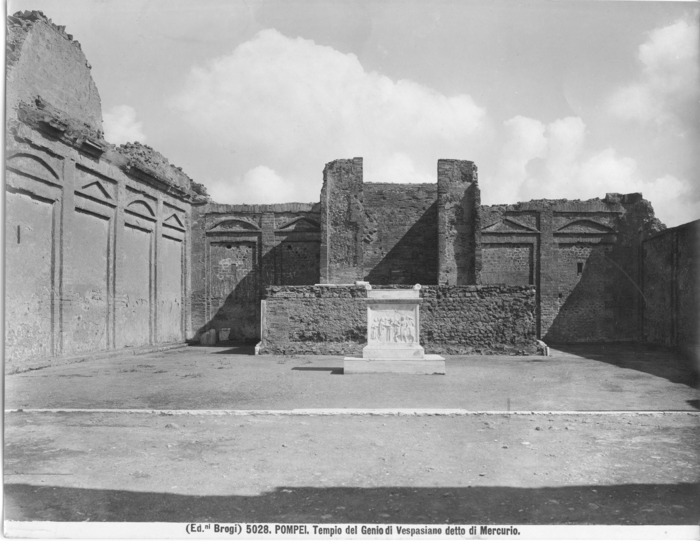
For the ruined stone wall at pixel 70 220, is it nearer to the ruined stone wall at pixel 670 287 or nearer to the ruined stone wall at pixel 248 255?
the ruined stone wall at pixel 248 255

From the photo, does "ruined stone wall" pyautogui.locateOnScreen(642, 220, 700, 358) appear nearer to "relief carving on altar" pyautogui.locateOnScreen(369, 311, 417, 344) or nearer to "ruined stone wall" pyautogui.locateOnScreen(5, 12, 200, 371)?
"relief carving on altar" pyautogui.locateOnScreen(369, 311, 417, 344)

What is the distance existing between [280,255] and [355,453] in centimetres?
1615

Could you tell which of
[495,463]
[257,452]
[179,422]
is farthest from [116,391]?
[495,463]

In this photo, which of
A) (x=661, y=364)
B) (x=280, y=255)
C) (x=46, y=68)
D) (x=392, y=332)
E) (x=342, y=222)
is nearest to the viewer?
(x=392, y=332)

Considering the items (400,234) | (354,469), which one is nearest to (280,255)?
(400,234)

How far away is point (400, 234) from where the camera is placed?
19797 mm

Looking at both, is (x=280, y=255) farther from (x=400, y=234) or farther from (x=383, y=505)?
(x=383, y=505)

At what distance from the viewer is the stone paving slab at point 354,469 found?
3.19 m

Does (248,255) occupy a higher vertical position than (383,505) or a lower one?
higher

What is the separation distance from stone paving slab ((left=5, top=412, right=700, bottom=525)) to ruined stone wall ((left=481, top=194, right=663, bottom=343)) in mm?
14305

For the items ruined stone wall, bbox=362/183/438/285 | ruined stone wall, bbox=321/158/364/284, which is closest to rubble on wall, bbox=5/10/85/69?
ruined stone wall, bbox=321/158/364/284

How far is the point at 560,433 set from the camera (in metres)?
4.96

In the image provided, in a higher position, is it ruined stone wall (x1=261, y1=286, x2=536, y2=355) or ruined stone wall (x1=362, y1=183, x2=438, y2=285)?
ruined stone wall (x1=362, y1=183, x2=438, y2=285)

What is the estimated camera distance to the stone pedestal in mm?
9686
